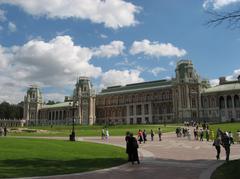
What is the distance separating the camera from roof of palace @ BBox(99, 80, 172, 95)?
5905 inches

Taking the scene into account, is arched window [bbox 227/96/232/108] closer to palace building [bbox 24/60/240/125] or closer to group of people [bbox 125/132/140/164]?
palace building [bbox 24/60/240/125]

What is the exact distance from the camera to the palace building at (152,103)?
123000 millimetres

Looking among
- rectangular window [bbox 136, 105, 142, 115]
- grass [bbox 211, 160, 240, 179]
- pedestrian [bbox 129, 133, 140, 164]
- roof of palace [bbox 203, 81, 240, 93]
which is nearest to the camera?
grass [bbox 211, 160, 240, 179]

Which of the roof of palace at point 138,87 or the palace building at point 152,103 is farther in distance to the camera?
the roof of palace at point 138,87

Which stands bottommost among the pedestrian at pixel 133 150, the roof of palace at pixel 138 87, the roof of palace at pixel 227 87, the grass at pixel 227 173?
the grass at pixel 227 173

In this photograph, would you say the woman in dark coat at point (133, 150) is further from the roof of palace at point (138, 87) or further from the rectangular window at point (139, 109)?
the rectangular window at point (139, 109)

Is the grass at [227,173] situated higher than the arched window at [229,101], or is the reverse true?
the arched window at [229,101]

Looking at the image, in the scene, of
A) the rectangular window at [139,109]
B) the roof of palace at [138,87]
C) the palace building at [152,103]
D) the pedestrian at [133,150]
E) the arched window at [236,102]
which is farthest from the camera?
the rectangular window at [139,109]

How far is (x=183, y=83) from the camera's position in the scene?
128875mm

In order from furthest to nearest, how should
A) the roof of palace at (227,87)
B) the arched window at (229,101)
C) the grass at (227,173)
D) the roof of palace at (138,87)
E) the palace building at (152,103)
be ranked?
the roof of palace at (138,87) → the palace building at (152,103) → the roof of palace at (227,87) → the arched window at (229,101) → the grass at (227,173)

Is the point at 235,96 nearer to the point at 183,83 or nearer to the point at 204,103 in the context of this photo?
the point at 204,103

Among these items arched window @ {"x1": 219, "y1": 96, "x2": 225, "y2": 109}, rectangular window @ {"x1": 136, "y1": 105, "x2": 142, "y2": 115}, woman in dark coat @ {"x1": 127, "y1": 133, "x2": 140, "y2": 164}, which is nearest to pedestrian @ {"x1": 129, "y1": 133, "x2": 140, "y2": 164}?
woman in dark coat @ {"x1": 127, "y1": 133, "x2": 140, "y2": 164}

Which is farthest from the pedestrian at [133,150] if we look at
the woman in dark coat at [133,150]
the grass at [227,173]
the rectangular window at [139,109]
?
the rectangular window at [139,109]

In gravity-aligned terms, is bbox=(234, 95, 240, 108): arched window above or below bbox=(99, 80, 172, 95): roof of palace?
below
